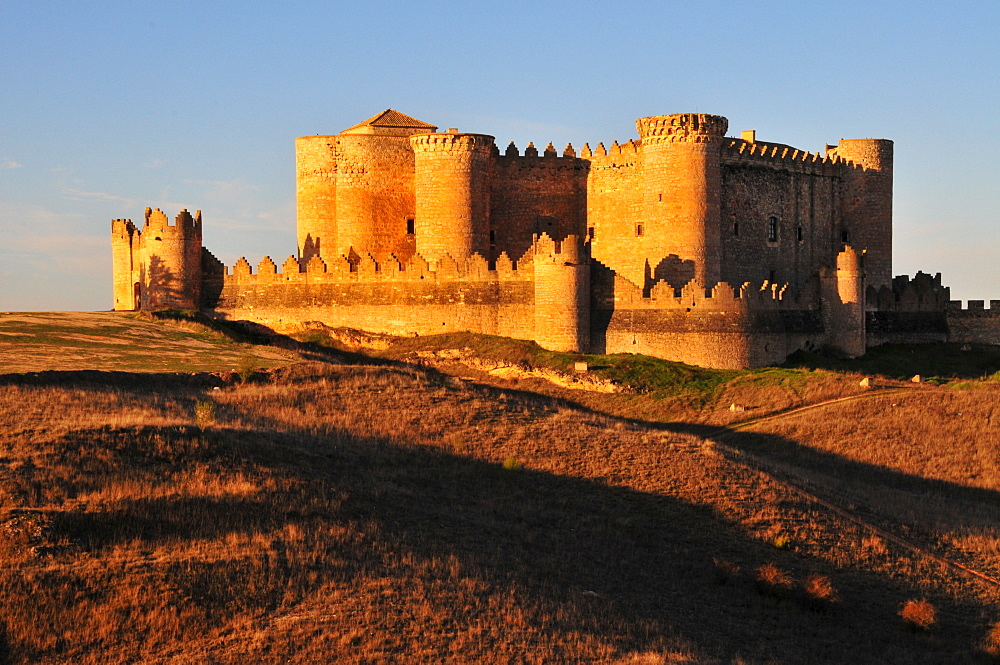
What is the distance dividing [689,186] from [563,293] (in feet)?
21.4

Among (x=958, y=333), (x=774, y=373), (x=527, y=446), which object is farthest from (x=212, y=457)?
(x=958, y=333)

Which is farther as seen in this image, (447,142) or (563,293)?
(447,142)

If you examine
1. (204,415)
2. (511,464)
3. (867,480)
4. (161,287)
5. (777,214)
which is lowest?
(867,480)

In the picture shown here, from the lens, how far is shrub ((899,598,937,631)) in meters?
20.0

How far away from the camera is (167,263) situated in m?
45.0

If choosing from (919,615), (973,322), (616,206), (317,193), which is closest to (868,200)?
(973,322)

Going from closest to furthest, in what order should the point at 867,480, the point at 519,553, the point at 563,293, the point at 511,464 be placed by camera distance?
the point at 519,553 < the point at 511,464 < the point at 867,480 < the point at 563,293

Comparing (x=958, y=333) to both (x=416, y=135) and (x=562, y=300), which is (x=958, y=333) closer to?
(x=562, y=300)

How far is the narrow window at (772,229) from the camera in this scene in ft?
154

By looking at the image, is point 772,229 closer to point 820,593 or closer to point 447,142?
point 447,142

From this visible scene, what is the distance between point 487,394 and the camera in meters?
36.2

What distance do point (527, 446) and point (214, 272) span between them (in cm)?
2130

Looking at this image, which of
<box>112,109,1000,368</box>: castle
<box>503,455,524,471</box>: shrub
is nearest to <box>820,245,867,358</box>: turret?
<box>112,109,1000,368</box>: castle

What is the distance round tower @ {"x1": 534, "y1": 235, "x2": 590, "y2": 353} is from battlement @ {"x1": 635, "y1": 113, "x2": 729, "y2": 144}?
5445mm
